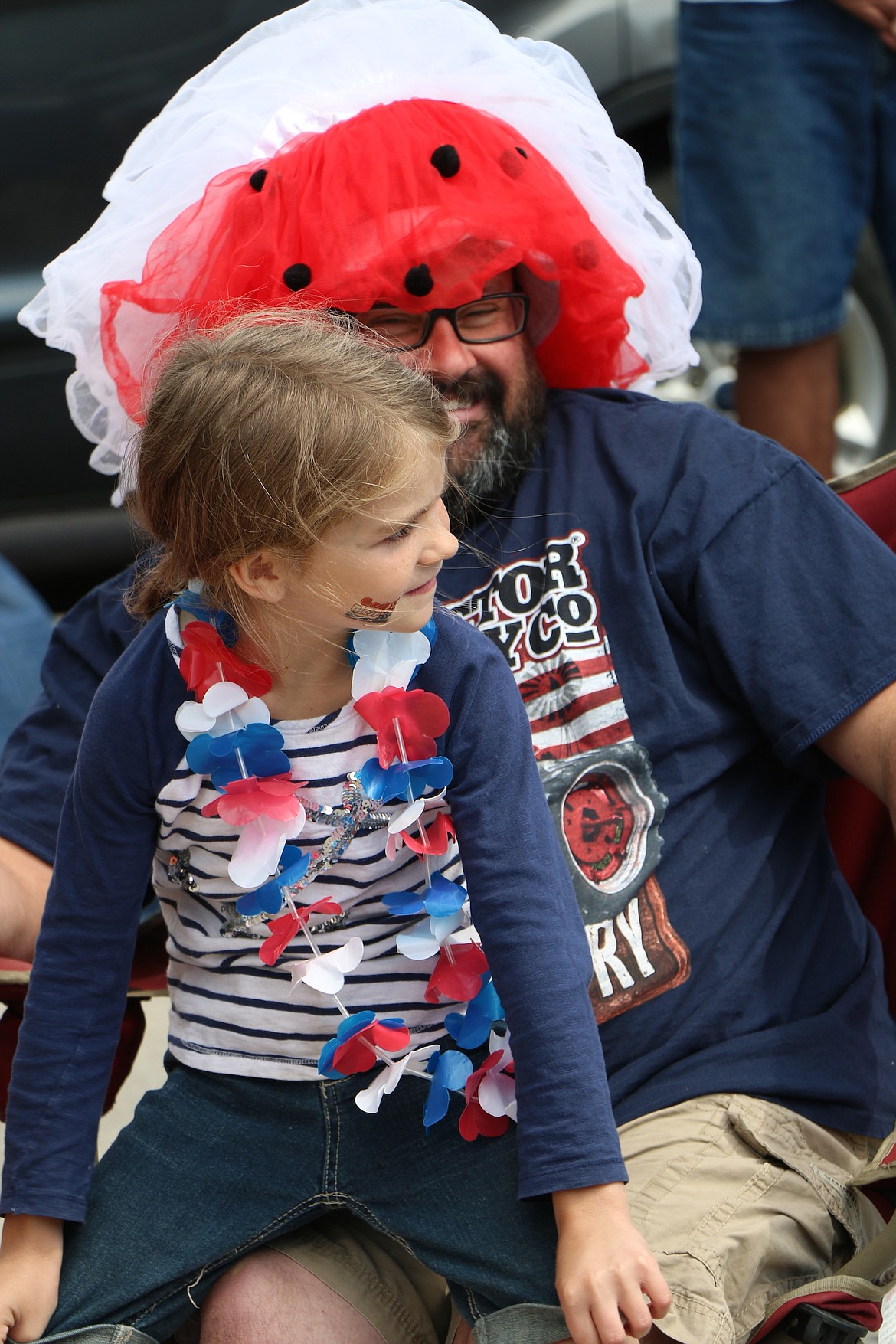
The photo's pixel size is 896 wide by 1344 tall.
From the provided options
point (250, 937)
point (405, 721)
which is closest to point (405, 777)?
point (405, 721)

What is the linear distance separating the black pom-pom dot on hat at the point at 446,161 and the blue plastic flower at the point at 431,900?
34.5 inches

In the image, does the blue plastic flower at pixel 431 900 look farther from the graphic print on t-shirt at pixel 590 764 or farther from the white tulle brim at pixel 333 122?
the white tulle brim at pixel 333 122

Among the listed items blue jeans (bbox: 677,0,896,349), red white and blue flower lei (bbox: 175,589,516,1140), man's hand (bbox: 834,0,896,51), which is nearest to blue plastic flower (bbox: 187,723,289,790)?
red white and blue flower lei (bbox: 175,589,516,1140)

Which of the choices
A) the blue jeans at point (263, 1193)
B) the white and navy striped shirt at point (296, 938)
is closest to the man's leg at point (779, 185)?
the white and navy striped shirt at point (296, 938)

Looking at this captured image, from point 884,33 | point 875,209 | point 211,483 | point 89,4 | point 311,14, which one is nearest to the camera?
point 211,483

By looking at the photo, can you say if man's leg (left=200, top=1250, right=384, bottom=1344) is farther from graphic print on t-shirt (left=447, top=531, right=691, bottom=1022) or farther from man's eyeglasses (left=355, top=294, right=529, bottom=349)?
man's eyeglasses (left=355, top=294, right=529, bottom=349)

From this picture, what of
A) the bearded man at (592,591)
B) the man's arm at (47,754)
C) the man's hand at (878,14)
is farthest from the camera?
the man's hand at (878,14)

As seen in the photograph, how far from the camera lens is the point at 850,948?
1.89m

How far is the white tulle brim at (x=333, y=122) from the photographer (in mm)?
1979

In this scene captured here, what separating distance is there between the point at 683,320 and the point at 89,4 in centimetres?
233

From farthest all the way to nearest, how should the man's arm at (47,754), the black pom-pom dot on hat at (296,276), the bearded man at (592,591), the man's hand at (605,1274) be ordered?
1. the man's arm at (47,754)
2. the black pom-pom dot on hat at (296,276)
3. the bearded man at (592,591)
4. the man's hand at (605,1274)

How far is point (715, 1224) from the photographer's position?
1.58 meters

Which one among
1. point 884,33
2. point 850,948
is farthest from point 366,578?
point 884,33

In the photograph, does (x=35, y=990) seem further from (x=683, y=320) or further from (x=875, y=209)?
(x=875, y=209)
